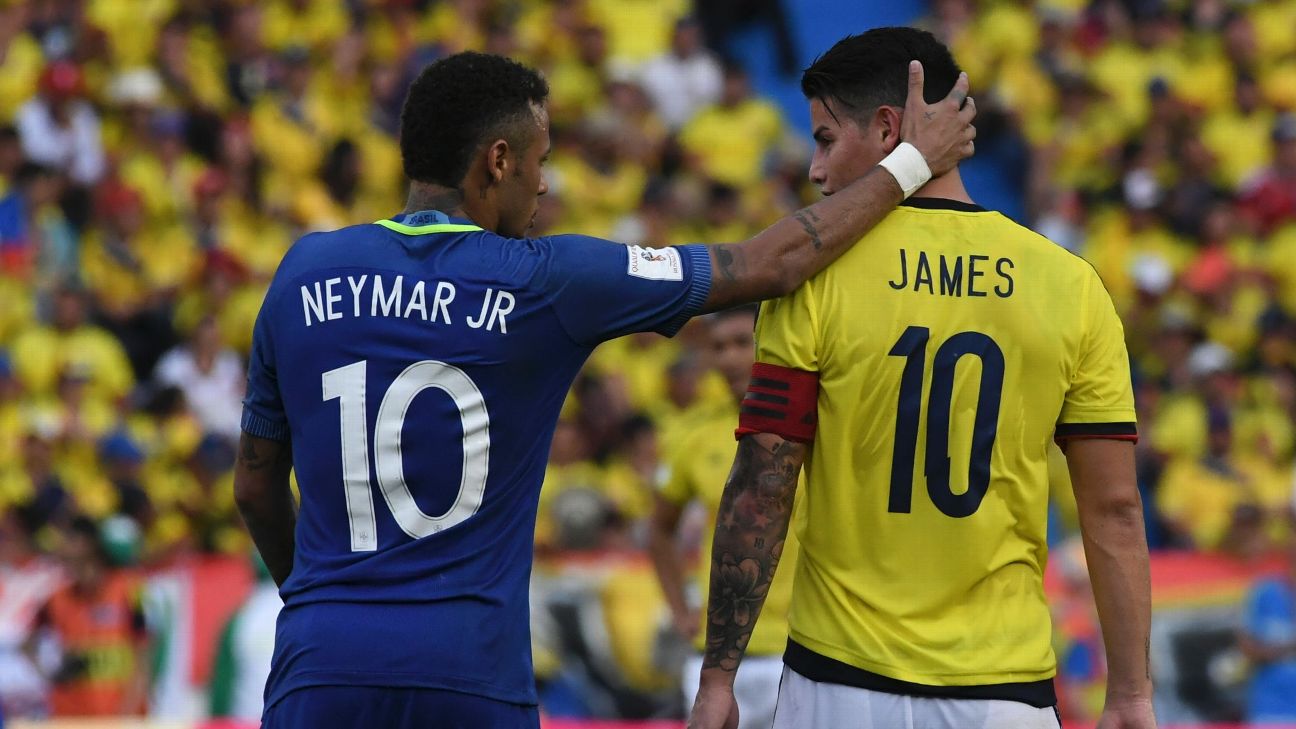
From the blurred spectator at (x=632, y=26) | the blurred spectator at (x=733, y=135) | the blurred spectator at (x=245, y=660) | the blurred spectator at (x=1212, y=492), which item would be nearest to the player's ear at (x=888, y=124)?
the blurred spectator at (x=245, y=660)

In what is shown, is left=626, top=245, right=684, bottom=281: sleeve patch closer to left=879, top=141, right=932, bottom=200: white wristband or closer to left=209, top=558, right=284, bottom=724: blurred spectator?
left=879, top=141, right=932, bottom=200: white wristband

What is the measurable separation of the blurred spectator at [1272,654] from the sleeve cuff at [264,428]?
7.56 metres

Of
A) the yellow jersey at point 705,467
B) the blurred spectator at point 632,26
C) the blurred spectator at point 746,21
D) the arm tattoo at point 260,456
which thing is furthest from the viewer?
the blurred spectator at point 746,21

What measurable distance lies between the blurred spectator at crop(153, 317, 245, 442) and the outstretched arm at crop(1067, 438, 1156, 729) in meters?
8.98

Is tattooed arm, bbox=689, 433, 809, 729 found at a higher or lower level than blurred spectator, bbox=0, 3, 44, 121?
lower

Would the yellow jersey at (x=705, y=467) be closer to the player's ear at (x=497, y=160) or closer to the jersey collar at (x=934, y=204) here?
the jersey collar at (x=934, y=204)

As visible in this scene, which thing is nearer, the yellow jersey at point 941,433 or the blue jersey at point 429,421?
the blue jersey at point 429,421

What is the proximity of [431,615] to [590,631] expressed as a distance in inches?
264

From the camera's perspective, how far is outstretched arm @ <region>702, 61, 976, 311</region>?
4176 mm

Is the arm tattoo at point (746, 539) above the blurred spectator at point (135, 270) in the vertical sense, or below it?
below

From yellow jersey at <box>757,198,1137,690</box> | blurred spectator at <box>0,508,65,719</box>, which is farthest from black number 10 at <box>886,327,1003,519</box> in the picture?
blurred spectator at <box>0,508,65,719</box>

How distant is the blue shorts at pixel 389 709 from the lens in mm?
3906

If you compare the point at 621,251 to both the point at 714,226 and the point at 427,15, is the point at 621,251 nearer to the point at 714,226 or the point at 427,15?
the point at 714,226

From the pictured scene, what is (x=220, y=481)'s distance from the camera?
11969 mm
